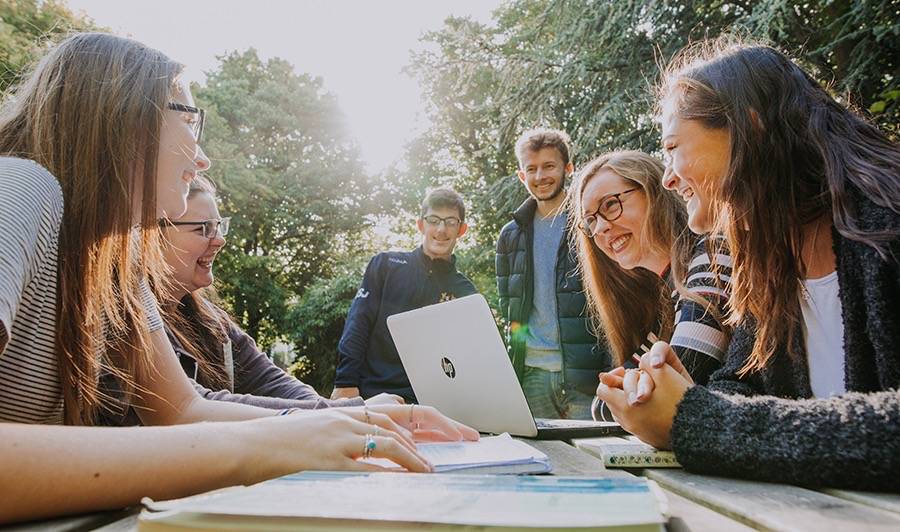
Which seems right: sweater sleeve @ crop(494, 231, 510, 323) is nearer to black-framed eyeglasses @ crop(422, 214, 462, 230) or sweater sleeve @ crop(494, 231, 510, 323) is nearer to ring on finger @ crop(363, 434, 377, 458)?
black-framed eyeglasses @ crop(422, 214, 462, 230)

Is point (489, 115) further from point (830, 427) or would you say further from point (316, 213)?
point (830, 427)

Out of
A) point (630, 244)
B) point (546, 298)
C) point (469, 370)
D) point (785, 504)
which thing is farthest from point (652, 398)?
point (546, 298)

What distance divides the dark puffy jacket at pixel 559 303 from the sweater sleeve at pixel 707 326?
1.65 metres

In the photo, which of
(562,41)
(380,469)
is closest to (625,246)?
(380,469)

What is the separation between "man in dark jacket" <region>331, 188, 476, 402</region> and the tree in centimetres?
Answer: 1046

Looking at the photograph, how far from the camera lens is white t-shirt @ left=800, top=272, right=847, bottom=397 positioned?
136 centimetres

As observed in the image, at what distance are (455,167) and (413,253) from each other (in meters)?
11.7

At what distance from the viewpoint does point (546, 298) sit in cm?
404

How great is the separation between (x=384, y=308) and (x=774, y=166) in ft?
10.4

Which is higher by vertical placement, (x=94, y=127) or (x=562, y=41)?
(x=562, y=41)

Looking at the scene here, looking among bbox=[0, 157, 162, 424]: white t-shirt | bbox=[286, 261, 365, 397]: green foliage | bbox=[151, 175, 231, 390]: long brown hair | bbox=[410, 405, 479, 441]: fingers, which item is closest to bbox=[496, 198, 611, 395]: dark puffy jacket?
bbox=[151, 175, 231, 390]: long brown hair

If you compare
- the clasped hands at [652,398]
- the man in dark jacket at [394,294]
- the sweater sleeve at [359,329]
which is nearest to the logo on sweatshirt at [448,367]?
the clasped hands at [652,398]

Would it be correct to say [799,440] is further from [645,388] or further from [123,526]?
[123,526]

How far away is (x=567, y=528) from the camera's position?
48 cm
